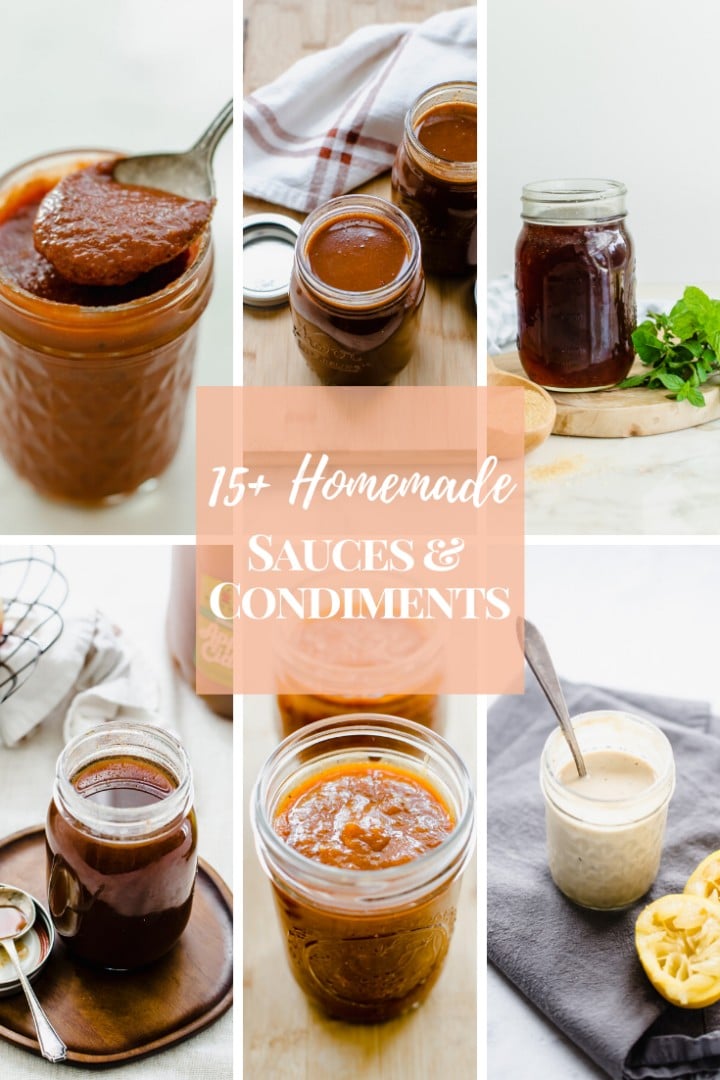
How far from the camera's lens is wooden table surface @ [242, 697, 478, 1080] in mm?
1037

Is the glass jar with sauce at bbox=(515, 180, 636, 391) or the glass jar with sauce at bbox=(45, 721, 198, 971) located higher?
the glass jar with sauce at bbox=(515, 180, 636, 391)

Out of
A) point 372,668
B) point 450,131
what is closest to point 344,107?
point 450,131

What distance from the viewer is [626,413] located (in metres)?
1.33

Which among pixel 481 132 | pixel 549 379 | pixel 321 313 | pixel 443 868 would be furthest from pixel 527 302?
pixel 443 868

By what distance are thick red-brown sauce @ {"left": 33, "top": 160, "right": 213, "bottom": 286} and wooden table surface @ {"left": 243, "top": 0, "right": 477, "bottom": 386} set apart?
0.20 metres

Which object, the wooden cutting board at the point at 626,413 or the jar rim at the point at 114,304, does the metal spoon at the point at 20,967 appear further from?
the wooden cutting board at the point at 626,413

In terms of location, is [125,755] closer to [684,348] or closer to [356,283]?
[356,283]

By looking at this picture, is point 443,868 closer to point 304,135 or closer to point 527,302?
point 527,302

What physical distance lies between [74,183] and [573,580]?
3.04ft

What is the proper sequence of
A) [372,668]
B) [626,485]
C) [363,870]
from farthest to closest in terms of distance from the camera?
[626,485], [372,668], [363,870]

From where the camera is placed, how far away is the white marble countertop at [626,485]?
4.00 ft

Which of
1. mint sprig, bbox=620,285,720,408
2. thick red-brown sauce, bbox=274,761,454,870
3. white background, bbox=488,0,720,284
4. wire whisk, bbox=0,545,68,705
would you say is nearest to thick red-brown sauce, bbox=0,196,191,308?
wire whisk, bbox=0,545,68,705

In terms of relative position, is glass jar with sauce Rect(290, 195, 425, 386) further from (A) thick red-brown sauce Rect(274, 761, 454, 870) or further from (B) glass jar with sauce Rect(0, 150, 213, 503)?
(A) thick red-brown sauce Rect(274, 761, 454, 870)
